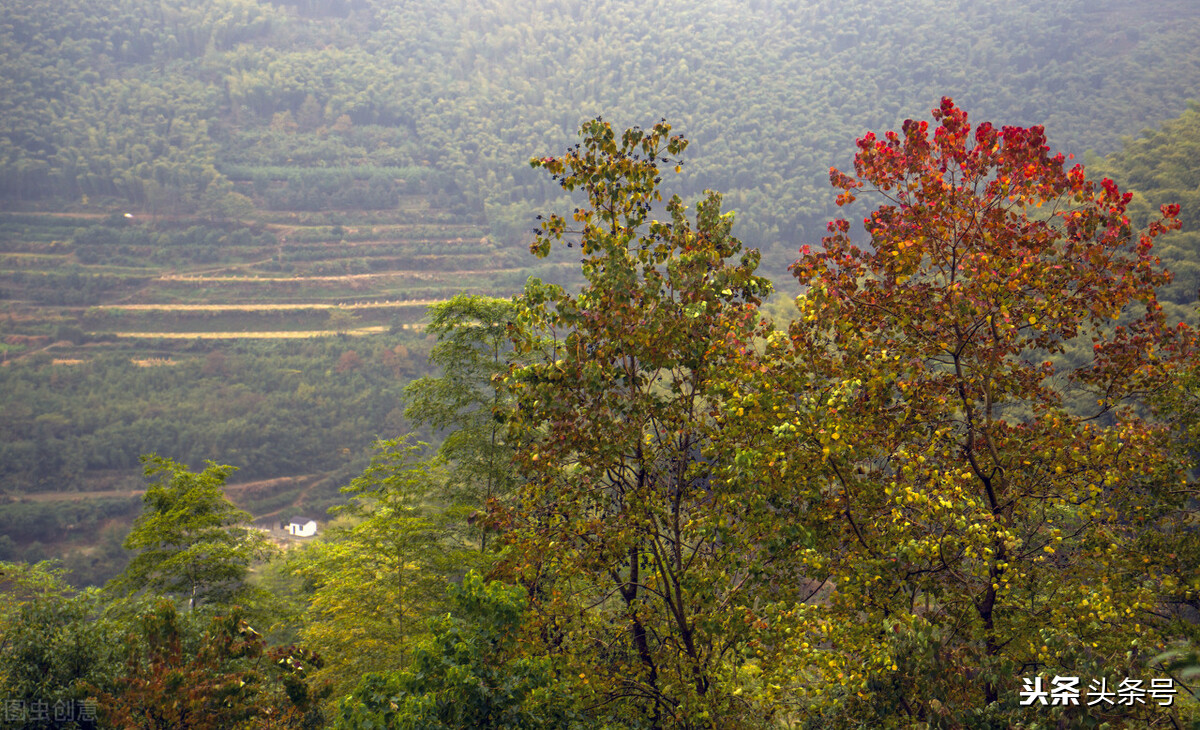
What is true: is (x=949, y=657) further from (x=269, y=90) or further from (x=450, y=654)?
(x=269, y=90)

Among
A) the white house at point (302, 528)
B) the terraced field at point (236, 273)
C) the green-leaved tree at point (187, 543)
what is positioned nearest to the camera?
the green-leaved tree at point (187, 543)

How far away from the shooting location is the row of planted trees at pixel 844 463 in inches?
181

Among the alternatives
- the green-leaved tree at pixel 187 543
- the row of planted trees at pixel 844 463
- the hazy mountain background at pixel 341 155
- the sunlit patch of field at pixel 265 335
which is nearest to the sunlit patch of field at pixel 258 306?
the hazy mountain background at pixel 341 155

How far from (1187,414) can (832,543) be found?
271 centimetres

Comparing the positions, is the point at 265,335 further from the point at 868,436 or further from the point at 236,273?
the point at 868,436

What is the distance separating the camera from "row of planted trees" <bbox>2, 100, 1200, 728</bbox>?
459 centimetres

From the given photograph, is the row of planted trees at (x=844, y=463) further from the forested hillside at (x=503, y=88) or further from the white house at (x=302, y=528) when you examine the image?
the forested hillside at (x=503, y=88)

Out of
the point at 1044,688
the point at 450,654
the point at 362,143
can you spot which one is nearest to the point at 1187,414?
the point at 1044,688

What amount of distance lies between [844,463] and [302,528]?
51398 millimetres

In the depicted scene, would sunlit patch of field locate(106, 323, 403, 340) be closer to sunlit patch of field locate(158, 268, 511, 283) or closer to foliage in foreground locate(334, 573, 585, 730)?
sunlit patch of field locate(158, 268, 511, 283)

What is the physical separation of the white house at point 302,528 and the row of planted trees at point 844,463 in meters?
49.0

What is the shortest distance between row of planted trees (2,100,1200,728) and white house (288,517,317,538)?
49.0 meters

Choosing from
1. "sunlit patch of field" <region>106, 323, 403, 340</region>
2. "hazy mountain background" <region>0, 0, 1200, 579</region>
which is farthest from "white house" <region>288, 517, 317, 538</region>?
"sunlit patch of field" <region>106, 323, 403, 340</region>

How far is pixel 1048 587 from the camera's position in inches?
206
